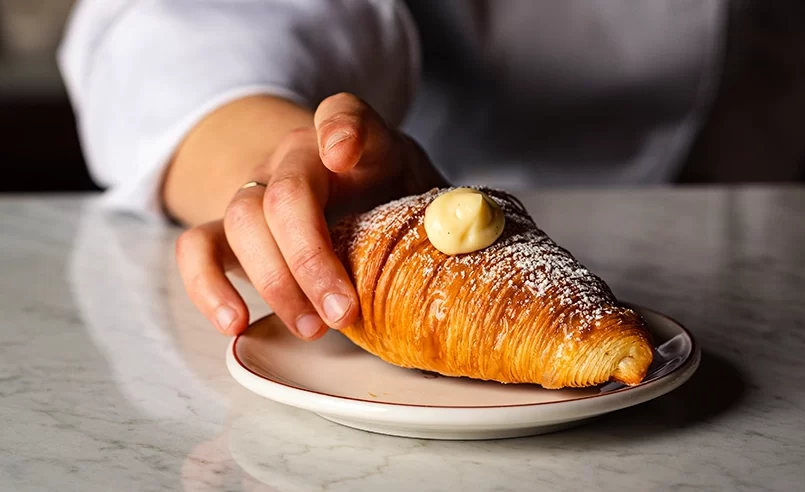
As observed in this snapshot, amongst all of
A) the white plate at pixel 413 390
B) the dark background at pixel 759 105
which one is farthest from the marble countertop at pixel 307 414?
the dark background at pixel 759 105

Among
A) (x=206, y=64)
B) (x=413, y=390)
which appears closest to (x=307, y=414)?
(x=413, y=390)

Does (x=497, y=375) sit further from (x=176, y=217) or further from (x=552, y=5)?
(x=552, y=5)

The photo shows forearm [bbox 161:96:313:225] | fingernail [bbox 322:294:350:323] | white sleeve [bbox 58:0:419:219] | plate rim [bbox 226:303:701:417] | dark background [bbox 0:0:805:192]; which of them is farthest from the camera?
dark background [bbox 0:0:805:192]

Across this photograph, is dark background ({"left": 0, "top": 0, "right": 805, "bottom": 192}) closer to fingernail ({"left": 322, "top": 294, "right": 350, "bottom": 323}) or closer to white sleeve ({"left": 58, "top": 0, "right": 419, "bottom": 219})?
white sleeve ({"left": 58, "top": 0, "right": 419, "bottom": 219})

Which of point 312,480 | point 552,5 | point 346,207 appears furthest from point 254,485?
point 552,5

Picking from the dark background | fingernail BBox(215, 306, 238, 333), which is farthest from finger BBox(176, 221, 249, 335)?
the dark background

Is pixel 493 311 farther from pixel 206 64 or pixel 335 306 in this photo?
pixel 206 64
